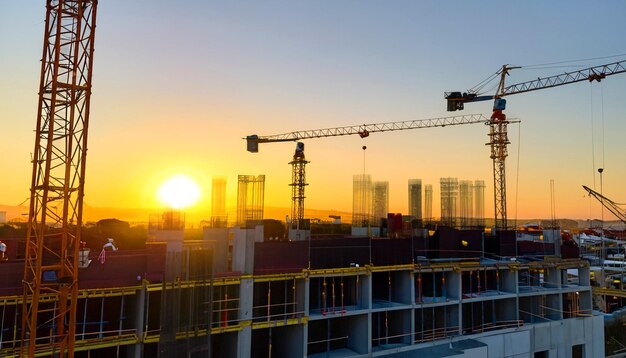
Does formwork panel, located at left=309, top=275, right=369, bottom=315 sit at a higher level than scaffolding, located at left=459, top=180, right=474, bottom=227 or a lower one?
lower

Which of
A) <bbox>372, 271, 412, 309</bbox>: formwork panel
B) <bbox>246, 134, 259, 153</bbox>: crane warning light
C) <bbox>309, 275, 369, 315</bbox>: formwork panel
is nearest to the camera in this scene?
<bbox>309, 275, 369, 315</bbox>: formwork panel

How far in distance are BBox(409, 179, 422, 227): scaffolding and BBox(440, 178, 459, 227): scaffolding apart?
8.16 feet

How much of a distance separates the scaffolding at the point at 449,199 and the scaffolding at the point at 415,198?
8.16 ft

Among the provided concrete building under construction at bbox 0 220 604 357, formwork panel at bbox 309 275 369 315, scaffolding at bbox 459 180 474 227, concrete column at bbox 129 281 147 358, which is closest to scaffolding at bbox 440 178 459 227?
scaffolding at bbox 459 180 474 227

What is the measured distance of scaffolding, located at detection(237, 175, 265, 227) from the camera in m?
38.8

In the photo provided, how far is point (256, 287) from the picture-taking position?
24.5m

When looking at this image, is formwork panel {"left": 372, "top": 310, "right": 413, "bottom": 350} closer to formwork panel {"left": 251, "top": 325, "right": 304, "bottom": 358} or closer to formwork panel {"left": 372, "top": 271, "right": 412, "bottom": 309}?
formwork panel {"left": 372, "top": 271, "right": 412, "bottom": 309}

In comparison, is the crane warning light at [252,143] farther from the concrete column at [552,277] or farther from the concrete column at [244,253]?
the concrete column at [244,253]

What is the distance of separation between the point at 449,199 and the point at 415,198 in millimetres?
3732

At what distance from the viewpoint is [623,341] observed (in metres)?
46.0

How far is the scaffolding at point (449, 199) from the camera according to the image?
47.9m

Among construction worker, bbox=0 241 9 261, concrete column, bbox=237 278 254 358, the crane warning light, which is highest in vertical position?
the crane warning light

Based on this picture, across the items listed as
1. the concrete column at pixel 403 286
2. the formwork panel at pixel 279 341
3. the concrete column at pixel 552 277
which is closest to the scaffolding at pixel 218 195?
Result: the formwork panel at pixel 279 341

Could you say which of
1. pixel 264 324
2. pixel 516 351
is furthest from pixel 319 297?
pixel 516 351
